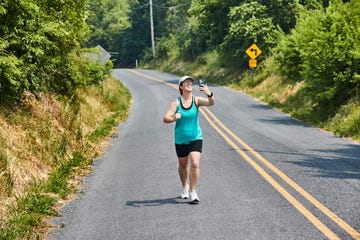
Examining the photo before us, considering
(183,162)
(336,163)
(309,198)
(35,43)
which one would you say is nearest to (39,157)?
(35,43)

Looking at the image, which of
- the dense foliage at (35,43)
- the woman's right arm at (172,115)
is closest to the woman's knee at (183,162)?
the woman's right arm at (172,115)

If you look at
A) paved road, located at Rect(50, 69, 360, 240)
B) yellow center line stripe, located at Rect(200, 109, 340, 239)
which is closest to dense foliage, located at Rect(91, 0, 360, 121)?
paved road, located at Rect(50, 69, 360, 240)

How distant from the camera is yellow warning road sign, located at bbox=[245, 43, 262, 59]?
121 ft

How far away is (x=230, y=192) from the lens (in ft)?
27.9

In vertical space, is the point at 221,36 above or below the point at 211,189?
above

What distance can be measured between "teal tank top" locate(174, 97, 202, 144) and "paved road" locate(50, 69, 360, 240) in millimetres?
996

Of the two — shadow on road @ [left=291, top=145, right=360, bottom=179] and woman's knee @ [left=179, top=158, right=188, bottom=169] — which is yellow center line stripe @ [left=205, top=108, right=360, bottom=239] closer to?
shadow on road @ [left=291, top=145, right=360, bottom=179]

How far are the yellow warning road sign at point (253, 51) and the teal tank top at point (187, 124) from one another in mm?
29770

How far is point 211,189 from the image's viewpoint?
28.8 feet

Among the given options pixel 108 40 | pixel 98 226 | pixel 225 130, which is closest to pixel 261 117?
pixel 225 130

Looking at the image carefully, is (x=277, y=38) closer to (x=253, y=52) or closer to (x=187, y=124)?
(x=253, y=52)

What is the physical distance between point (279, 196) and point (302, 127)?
1147cm

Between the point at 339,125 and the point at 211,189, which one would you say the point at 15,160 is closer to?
the point at 211,189

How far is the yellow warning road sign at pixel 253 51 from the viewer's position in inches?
1458
